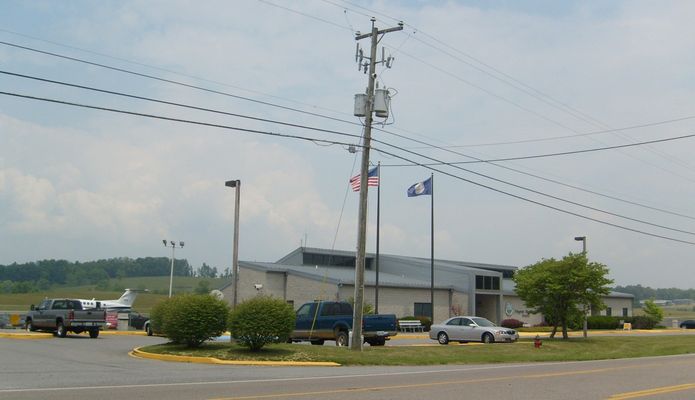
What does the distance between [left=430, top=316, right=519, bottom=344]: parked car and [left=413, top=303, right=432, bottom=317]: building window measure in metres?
21.4

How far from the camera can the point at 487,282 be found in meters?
64.0

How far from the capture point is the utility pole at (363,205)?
2656 centimetres

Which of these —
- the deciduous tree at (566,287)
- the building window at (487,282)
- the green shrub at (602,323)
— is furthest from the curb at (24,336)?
the green shrub at (602,323)

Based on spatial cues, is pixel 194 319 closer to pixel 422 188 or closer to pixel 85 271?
pixel 422 188

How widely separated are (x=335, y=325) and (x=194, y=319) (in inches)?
313

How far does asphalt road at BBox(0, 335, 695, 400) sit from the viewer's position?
46.2ft

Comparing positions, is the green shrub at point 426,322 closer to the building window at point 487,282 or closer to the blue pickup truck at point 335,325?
the building window at point 487,282

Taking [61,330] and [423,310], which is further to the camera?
[423,310]

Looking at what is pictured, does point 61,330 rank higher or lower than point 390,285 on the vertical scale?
lower

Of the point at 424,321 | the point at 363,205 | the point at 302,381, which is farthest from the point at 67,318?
the point at 424,321

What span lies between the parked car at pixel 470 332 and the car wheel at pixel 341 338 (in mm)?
7832

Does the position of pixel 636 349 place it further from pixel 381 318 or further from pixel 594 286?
pixel 381 318

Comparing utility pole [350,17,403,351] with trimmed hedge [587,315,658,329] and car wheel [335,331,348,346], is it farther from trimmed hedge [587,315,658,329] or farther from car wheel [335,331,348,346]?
trimmed hedge [587,315,658,329]

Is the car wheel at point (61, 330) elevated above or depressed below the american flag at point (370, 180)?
below
